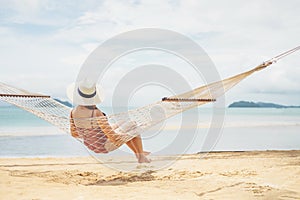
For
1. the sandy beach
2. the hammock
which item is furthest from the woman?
the sandy beach

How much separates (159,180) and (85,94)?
42.3 inches

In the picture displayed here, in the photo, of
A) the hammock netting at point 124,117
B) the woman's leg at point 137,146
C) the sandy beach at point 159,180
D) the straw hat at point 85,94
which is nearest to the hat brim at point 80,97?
the straw hat at point 85,94

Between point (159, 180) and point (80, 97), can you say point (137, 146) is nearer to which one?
point (159, 180)

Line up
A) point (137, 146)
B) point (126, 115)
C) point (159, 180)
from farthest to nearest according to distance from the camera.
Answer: point (137, 146) → point (126, 115) → point (159, 180)

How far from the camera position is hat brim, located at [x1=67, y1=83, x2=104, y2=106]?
383 cm

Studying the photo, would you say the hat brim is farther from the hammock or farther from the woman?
the hammock

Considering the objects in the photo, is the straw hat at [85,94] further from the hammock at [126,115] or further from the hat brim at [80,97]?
the hammock at [126,115]

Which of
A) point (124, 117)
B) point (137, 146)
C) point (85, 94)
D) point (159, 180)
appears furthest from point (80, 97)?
point (159, 180)

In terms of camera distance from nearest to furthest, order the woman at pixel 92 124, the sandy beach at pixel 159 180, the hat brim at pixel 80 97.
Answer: the sandy beach at pixel 159 180 → the woman at pixel 92 124 → the hat brim at pixel 80 97

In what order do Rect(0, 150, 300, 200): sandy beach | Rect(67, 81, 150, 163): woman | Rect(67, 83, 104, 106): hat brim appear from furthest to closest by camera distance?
Rect(67, 83, 104, 106): hat brim < Rect(67, 81, 150, 163): woman < Rect(0, 150, 300, 200): sandy beach

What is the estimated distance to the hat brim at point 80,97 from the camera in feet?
12.6

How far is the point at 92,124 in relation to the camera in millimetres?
3650

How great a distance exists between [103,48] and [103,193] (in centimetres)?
233

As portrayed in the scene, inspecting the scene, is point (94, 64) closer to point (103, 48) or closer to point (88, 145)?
point (103, 48)
